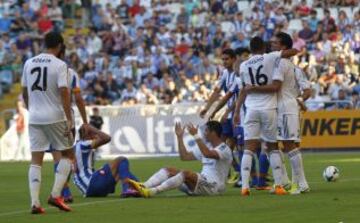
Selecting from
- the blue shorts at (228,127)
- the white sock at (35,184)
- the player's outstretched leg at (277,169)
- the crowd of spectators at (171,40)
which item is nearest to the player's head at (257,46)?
the player's outstretched leg at (277,169)

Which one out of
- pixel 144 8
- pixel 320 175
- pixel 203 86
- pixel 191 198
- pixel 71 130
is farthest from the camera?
pixel 144 8

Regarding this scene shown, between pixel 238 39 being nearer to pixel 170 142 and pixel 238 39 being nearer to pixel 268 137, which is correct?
pixel 170 142

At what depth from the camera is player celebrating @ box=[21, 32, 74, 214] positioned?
15070mm

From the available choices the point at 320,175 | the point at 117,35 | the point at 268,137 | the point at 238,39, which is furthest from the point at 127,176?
the point at 117,35

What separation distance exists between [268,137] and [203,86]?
19.8 meters

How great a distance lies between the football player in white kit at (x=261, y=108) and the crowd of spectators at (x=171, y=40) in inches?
699

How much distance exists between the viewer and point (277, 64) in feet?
58.0

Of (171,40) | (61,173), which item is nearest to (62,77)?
(61,173)

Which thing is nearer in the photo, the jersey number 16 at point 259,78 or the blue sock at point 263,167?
the jersey number 16 at point 259,78

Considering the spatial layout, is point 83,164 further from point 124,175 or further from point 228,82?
point 228,82

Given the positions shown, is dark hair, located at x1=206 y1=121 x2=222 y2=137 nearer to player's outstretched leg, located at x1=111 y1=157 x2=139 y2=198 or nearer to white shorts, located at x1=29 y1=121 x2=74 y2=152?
player's outstretched leg, located at x1=111 y1=157 x2=139 y2=198

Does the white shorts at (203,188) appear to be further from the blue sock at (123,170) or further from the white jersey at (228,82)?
the white jersey at (228,82)

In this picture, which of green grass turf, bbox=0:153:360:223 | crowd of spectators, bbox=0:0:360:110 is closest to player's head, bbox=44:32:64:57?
green grass turf, bbox=0:153:360:223

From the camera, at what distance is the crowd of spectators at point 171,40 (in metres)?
37.3
